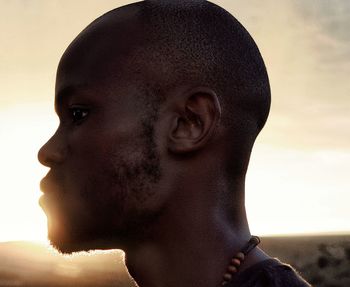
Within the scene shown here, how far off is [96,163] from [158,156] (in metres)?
0.30

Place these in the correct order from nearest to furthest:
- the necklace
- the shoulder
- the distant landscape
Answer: the shoulder → the necklace → the distant landscape

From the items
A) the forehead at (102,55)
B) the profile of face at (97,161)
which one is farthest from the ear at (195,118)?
the forehead at (102,55)

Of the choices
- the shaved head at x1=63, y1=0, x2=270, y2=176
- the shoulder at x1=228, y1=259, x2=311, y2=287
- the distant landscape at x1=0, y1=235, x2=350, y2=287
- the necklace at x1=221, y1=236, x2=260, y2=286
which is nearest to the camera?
the shoulder at x1=228, y1=259, x2=311, y2=287

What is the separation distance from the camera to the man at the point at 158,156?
11.8ft

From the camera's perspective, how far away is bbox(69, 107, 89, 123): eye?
3.69 m

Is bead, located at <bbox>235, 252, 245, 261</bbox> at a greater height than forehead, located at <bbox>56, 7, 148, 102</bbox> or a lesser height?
lesser

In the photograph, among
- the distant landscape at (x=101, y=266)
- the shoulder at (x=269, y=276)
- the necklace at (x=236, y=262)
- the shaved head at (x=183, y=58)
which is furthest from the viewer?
the distant landscape at (x=101, y=266)

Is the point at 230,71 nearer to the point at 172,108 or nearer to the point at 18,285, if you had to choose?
the point at 172,108

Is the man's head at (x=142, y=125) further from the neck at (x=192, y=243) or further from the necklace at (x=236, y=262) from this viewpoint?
the necklace at (x=236, y=262)

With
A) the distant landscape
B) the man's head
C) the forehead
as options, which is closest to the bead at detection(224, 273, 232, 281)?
the man's head

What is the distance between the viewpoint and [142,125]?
11.9 ft

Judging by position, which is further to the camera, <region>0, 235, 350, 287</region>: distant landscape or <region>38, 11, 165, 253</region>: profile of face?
<region>0, 235, 350, 287</region>: distant landscape

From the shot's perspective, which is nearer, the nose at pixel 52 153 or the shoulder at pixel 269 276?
the shoulder at pixel 269 276

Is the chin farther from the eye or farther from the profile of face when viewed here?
the eye
